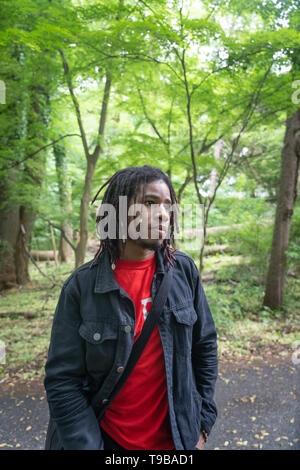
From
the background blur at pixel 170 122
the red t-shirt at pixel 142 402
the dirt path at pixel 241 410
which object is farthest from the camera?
the background blur at pixel 170 122

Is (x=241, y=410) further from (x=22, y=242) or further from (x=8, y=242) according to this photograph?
(x=22, y=242)

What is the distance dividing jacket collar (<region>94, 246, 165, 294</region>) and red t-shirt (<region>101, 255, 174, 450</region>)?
8cm

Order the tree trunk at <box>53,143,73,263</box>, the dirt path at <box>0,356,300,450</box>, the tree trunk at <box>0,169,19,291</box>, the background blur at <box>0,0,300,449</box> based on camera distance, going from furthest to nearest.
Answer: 1. the tree trunk at <box>53,143,73,263</box>
2. the tree trunk at <box>0,169,19,291</box>
3. the background blur at <box>0,0,300,449</box>
4. the dirt path at <box>0,356,300,450</box>

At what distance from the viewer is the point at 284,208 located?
6680 mm

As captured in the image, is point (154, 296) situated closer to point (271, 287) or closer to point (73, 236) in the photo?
point (271, 287)

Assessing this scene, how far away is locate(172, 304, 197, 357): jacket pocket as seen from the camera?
143 centimetres

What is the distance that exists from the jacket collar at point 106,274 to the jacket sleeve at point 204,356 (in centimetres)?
24

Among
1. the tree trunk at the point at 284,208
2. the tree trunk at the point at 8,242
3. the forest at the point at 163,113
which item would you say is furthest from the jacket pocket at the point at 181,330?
the tree trunk at the point at 8,242


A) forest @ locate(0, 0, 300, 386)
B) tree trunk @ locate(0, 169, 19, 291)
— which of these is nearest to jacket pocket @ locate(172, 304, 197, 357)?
forest @ locate(0, 0, 300, 386)

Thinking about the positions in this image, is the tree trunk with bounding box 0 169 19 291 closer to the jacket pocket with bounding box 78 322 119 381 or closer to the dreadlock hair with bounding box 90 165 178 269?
the dreadlock hair with bounding box 90 165 178 269

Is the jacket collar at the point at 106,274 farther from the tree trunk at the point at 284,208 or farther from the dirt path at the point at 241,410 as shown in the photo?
the tree trunk at the point at 284,208

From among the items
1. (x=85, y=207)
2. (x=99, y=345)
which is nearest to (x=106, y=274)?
(x=99, y=345)

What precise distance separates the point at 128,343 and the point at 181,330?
27 centimetres

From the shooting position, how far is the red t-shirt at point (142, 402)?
1371mm
